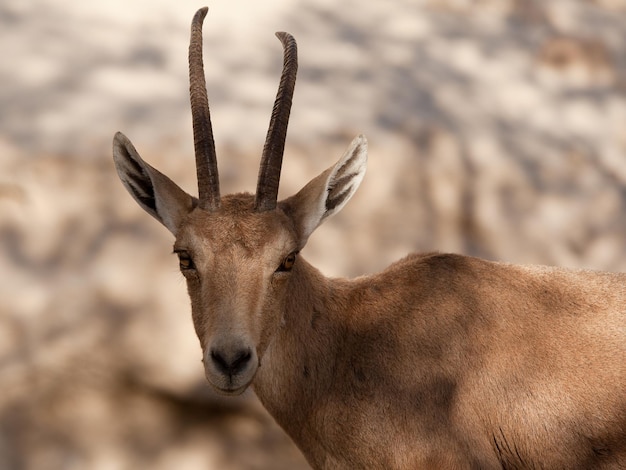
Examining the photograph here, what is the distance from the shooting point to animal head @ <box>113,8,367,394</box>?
5605 millimetres

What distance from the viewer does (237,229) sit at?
5.96 m

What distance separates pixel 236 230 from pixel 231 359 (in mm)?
928

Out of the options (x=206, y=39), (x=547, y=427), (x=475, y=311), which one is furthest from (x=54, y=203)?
(x=547, y=427)

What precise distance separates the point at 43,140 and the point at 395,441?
4.94 meters

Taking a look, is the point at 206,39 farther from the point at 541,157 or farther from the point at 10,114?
the point at 541,157

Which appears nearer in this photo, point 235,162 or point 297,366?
point 297,366

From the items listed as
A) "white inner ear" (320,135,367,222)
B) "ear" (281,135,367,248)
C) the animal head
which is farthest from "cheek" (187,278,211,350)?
"white inner ear" (320,135,367,222)

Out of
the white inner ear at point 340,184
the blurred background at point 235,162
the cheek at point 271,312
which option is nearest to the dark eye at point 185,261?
the cheek at point 271,312

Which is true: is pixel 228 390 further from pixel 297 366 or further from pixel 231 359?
pixel 297 366

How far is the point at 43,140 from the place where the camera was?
9.05m

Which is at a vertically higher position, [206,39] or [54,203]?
[206,39]

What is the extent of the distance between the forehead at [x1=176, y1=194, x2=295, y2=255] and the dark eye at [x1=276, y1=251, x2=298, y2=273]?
8 centimetres

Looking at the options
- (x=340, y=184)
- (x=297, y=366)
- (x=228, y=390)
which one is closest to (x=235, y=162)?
(x=340, y=184)

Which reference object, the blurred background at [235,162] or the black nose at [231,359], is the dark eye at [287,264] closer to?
the black nose at [231,359]
